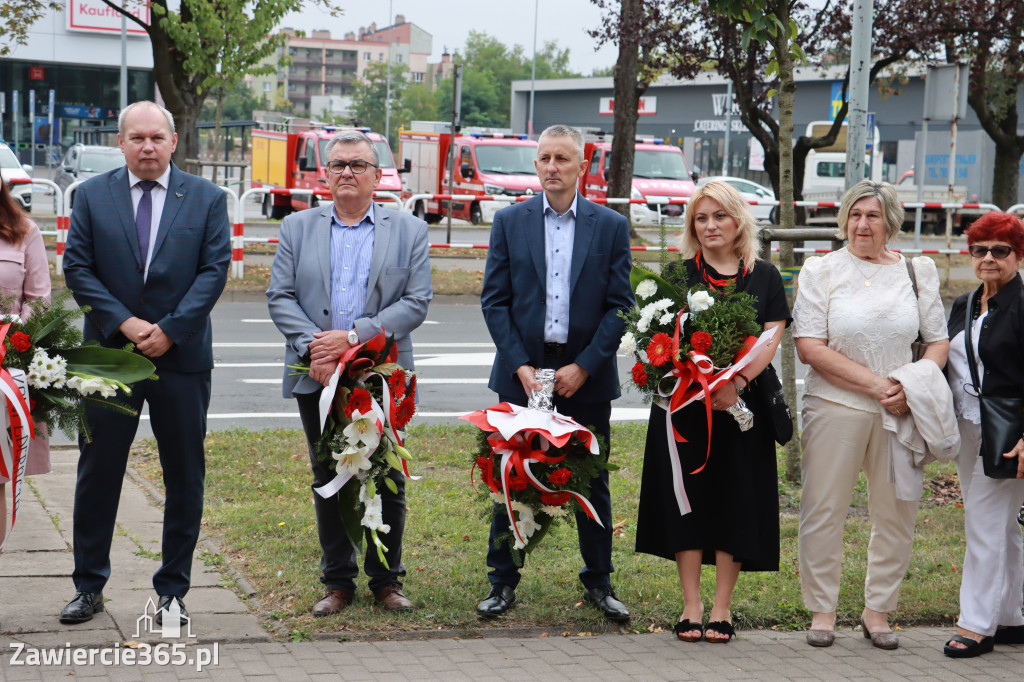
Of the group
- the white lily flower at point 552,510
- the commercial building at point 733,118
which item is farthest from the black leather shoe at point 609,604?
the commercial building at point 733,118

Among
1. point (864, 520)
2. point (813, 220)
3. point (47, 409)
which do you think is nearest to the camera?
point (47, 409)

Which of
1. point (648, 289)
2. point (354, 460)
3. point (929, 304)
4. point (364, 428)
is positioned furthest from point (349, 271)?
point (929, 304)

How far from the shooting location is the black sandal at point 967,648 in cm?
512

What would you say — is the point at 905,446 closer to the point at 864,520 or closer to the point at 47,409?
the point at 864,520

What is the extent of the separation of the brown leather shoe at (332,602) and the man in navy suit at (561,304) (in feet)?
2.11

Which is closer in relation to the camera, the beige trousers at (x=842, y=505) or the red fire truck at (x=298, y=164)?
the beige trousers at (x=842, y=505)

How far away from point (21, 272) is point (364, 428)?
1.63 meters

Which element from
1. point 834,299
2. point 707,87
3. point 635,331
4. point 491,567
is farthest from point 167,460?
point 707,87

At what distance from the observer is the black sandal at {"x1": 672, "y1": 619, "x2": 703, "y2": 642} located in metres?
5.19

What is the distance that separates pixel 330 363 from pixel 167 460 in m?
0.87

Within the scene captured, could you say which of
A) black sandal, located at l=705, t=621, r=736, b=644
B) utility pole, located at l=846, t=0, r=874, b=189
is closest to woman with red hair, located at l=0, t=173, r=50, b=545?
black sandal, located at l=705, t=621, r=736, b=644

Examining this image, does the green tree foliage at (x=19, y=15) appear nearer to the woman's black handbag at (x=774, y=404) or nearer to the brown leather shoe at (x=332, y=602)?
the brown leather shoe at (x=332, y=602)

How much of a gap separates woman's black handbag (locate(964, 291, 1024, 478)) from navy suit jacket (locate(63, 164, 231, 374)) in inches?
135

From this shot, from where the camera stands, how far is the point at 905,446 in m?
5.07
